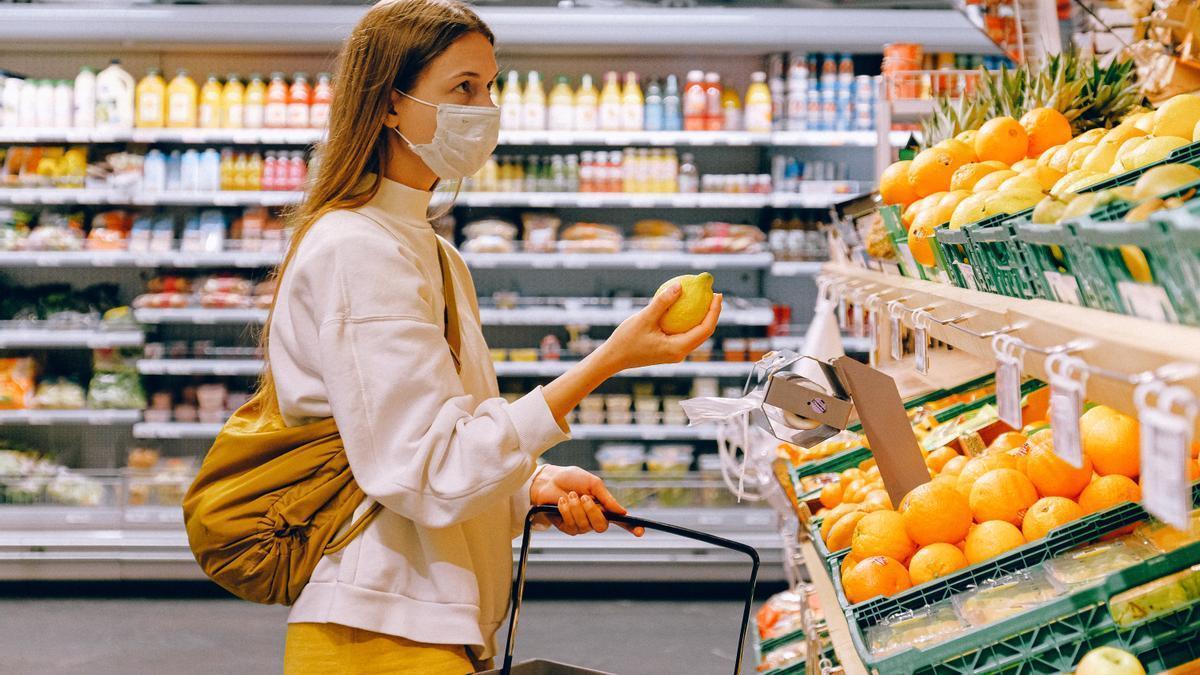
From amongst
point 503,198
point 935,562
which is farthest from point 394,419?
point 503,198

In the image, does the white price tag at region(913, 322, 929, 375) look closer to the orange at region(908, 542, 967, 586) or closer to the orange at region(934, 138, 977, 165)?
the orange at region(908, 542, 967, 586)

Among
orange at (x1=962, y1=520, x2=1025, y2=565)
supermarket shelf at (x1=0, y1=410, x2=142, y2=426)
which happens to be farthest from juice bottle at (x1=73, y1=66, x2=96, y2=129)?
orange at (x1=962, y1=520, x2=1025, y2=565)

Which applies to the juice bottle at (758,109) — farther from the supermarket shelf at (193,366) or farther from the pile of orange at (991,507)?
the pile of orange at (991,507)

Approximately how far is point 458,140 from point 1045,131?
101cm

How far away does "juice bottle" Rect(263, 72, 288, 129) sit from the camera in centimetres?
484

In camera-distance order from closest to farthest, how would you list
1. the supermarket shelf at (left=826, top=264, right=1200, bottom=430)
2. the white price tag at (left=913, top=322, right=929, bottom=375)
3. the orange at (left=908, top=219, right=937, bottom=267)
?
the supermarket shelf at (left=826, top=264, right=1200, bottom=430) → the white price tag at (left=913, top=322, right=929, bottom=375) → the orange at (left=908, top=219, right=937, bottom=267)

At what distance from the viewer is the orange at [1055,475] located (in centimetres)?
140

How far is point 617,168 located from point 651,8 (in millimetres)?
726

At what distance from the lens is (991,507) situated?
4.73 ft

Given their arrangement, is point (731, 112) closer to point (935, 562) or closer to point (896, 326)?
point (896, 326)

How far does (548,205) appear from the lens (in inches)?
197

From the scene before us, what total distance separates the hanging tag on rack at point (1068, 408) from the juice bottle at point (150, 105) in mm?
4714

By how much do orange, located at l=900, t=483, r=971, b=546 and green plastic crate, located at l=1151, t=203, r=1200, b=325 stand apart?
2.49 feet

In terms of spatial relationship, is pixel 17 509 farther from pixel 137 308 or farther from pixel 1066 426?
pixel 1066 426
